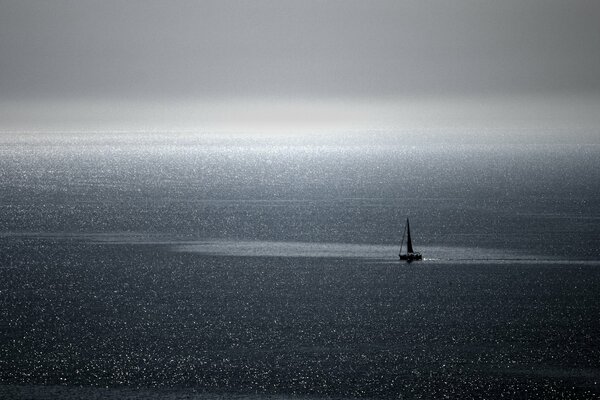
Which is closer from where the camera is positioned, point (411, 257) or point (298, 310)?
point (298, 310)

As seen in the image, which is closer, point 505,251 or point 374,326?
point 374,326

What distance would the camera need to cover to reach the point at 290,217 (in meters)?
166

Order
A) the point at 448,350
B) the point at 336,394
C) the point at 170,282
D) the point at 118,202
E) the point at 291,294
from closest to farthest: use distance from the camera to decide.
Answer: the point at 336,394, the point at 448,350, the point at 291,294, the point at 170,282, the point at 118,202

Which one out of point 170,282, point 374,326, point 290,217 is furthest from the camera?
point 290,217

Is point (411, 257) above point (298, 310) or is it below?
above

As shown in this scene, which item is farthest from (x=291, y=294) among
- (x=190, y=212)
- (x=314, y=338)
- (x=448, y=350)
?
(x=190, y=212)

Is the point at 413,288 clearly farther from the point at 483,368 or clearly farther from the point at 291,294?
the point at 483,368

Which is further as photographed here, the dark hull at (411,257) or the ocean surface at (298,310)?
the dark hull at (411,257)

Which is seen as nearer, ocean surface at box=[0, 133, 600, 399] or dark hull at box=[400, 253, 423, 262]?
ocean surface at box=[0, 133, 600, 399]

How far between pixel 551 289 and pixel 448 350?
27.8 metres

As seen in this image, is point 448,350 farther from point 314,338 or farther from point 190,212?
point 190,212

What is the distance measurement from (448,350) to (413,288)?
25849 millimetres

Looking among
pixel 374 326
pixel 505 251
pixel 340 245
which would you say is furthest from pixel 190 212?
pixel 374 326

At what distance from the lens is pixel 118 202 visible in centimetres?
19312
